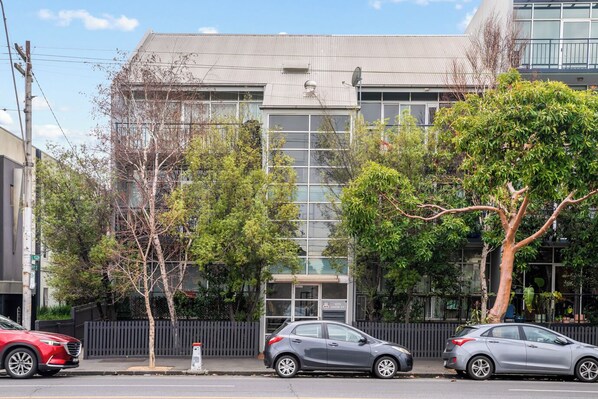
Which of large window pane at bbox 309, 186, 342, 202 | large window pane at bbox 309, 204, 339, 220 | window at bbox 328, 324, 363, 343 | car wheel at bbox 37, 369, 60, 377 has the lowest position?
car wheel at bbox 37, 369, 60, 377

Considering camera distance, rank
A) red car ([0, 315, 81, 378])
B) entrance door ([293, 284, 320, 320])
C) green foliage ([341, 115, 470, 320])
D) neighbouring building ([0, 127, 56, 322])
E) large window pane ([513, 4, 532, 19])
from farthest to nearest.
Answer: neighbouring building ([0, 127, 56, 322]) → large window pane ([513, 4, 532, 19]) → entrance door ([293, 284, 320, 320]) → green foliage ([341, 115, 470, 320]) → red car ([0, 315, 81, 378])

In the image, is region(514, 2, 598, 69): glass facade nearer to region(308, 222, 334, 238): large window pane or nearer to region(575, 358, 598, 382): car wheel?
region(308, 222, 334, 238): large window pane

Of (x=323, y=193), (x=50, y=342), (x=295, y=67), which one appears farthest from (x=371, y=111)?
(x=50, y=342)

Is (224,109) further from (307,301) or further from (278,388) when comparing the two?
(278,388)

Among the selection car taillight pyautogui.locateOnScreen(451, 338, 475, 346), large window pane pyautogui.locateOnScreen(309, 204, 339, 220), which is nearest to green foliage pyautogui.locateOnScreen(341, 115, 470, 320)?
large window pane pyautogui.locateOnScreen(309, 204, 339, 220)

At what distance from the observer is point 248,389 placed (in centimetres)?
1505

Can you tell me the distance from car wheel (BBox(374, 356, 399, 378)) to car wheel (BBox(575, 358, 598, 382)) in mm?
4384

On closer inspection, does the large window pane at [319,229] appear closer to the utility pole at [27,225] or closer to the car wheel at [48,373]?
the utility pole at [27,225]

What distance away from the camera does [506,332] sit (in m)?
18.2

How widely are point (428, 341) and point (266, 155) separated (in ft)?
25.4

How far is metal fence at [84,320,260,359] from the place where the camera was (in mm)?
22422

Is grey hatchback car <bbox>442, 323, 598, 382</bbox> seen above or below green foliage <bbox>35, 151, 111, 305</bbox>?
below

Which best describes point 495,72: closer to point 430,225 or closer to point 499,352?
point 430,225

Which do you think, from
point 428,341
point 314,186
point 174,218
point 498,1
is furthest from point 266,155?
point 498,1
